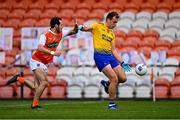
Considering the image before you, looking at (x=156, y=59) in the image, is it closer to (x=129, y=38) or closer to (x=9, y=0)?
(x=129, y=38)

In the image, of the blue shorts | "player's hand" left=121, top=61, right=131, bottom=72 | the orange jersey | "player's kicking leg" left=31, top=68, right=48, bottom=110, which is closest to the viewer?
"player's kicking leg" left=31, top=68, right=48, bottom=110

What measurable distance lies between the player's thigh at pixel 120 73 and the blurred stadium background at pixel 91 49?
5628 mm

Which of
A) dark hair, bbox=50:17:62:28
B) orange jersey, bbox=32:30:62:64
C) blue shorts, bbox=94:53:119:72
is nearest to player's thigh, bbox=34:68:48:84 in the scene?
orange jersey, bbox=32:30:62:64

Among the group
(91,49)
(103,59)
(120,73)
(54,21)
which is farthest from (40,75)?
(91,49)

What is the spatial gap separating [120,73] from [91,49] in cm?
760

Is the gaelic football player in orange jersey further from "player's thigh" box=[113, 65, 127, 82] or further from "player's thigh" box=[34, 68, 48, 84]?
"player's thigh" box=[113, 65, 127, 82]

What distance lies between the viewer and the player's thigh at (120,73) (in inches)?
599

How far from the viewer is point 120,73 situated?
50.0 ft

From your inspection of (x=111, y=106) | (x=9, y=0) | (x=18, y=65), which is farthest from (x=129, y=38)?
(x=111, y=106)

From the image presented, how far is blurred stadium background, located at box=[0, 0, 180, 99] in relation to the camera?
22016 mm

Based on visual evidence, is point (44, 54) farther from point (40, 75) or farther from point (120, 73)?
point (120, 73)

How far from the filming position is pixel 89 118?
1171 centimetres

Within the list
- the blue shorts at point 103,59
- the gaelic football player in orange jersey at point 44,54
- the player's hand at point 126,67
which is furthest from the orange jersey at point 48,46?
the player's hand at point 126,67

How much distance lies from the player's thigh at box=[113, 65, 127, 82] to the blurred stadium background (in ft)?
18.5
